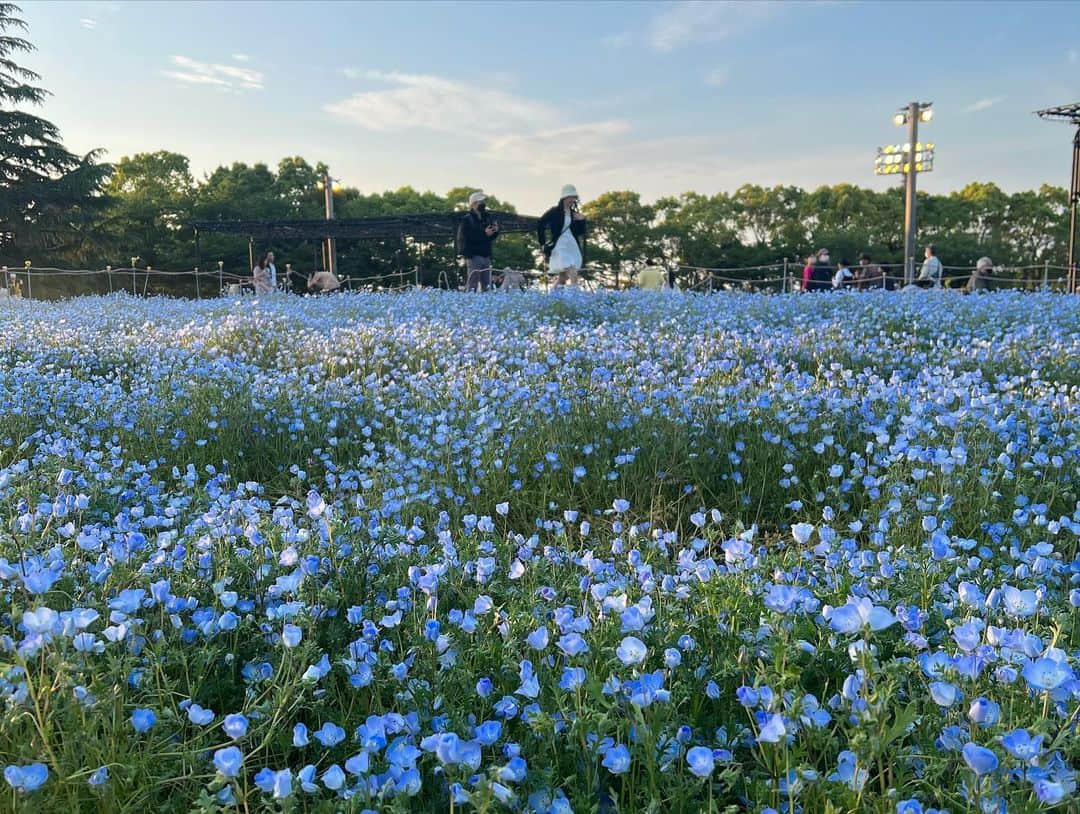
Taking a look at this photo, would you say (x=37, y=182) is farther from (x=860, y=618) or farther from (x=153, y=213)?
(x=860, y=618)

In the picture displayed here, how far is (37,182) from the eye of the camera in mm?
33219

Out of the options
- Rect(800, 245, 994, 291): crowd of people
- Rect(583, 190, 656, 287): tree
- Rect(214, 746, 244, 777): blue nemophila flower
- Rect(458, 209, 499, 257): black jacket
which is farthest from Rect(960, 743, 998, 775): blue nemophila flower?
Rect(583, 190, 656, 287): tree

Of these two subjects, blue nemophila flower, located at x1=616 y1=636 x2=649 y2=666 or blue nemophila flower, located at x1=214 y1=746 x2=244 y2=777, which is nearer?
blue nemophila flower, located at x1=214 y1=746 x2=244 y2=777

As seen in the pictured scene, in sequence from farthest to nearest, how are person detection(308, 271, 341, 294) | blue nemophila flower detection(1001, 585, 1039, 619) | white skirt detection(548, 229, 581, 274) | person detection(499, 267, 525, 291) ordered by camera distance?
person detection(308, 271, 341, 294) < person detection(499, 267, 525, 291) < white skirt detection(548, 229, 581, 274) < blue nemophila flower detection(1001, 585, 1039, 619)

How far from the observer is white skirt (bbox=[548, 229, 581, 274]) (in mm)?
12453

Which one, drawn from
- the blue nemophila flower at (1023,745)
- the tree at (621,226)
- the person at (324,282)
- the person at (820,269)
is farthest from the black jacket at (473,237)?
the tree at (621,226)

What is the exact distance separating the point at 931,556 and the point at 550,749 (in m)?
1.30

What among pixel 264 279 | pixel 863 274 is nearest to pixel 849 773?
pixel 264 279

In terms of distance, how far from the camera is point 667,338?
21.1 feet

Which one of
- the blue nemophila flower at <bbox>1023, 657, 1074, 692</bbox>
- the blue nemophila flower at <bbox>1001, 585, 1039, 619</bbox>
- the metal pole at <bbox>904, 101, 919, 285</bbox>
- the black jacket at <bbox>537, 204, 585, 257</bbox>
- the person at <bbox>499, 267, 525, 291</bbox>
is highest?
the metal pole at <bbox>904, 101, 919, 285</bbox>

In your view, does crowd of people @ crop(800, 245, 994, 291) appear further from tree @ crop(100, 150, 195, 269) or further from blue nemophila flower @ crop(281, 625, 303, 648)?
tree @ crop(100, 150, 195, 269)

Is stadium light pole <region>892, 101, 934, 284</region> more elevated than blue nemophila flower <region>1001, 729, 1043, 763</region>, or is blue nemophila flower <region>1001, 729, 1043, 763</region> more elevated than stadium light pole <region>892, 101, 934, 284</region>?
stadium light pole <region>892, 101, 934, 284</region>

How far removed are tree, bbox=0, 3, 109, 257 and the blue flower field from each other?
33711 millimetres

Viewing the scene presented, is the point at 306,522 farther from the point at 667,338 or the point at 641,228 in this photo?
the point at 641,228
